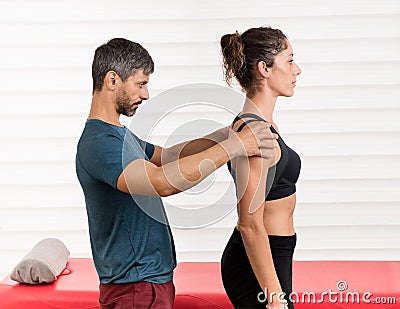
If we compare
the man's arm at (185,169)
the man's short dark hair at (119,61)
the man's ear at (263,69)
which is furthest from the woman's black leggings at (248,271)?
the man's short dark hair at (119,61)

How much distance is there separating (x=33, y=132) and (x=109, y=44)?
5.04 feet

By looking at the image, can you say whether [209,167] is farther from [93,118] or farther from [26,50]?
[26,50]

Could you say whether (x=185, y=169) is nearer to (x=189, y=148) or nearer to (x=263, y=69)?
(x=263, y=69)

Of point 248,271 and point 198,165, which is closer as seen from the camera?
point 198,165

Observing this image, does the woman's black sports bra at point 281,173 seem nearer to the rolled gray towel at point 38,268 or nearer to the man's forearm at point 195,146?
the man's forearm at point 195,146

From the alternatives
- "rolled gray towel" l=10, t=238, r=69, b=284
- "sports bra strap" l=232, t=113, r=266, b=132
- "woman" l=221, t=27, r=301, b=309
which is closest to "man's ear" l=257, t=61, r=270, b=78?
"woman" l=221, t=27, r=301, b=309

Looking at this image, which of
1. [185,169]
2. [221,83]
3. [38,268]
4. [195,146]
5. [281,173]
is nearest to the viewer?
[185,169]

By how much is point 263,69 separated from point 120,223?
582 millimetres

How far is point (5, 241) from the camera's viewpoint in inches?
148

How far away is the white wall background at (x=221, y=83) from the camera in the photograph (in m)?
3.55

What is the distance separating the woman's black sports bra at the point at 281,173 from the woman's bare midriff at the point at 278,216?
2 cm

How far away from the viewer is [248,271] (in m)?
2.26

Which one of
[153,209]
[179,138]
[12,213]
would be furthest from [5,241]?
[153,209]

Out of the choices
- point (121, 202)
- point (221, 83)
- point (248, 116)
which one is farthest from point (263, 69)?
point (221, 83)
